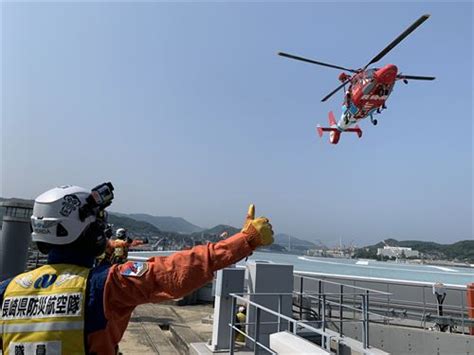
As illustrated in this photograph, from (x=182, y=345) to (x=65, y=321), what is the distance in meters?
7.40

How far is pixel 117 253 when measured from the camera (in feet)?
26.7

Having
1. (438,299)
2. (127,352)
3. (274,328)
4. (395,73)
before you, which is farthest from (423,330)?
(395,73)

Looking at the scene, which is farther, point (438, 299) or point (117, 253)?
point (438, 299)

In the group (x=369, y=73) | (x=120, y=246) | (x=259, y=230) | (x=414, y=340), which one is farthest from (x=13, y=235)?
(x=369, y=73)

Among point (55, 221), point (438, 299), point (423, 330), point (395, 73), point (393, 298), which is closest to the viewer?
point (55, 221)

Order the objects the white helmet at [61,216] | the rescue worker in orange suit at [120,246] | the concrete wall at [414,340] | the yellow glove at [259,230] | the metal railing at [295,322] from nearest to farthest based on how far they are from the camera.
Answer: the yellow glove at [259,230] → the white helmet at [61,216] → the metal railing at [295,322] → the rescue worker in orange suit at [120,246] → the concrete wall at [414,340]

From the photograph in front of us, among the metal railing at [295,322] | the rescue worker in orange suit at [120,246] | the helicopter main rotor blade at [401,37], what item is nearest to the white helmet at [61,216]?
the metal railing at [295,322]

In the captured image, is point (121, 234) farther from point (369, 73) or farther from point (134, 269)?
point (369, 73)

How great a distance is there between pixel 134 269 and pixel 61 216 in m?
0.48

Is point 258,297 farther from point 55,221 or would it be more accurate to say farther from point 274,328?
point 55,221

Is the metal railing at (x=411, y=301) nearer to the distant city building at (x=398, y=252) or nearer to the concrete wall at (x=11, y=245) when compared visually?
the concrete wall at (x=11, y=245)

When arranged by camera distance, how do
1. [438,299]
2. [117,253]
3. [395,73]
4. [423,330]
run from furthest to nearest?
[395,73] → [438,299] → [423,330] → [117,253]

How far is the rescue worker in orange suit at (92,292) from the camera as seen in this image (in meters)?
1.53

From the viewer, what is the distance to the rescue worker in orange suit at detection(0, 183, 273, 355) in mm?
1532
